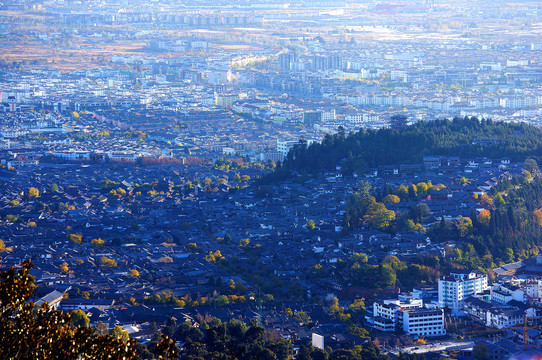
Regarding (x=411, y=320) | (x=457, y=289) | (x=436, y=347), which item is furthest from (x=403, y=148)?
(x=436, y=347)

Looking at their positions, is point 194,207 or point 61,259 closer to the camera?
point 61,259

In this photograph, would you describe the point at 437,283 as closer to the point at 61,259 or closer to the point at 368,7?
the point at 61,259

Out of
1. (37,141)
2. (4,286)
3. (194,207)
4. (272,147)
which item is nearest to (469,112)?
(272,147)

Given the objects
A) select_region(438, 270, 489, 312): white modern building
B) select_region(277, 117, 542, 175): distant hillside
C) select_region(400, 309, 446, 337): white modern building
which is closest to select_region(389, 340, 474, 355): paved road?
select_region(400, 309, 446, 337): white modern building

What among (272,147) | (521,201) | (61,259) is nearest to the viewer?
(61,259)

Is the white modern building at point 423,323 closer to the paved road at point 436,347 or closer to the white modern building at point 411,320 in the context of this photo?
the white modern building at point 411,320

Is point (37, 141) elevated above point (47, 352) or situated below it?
below
